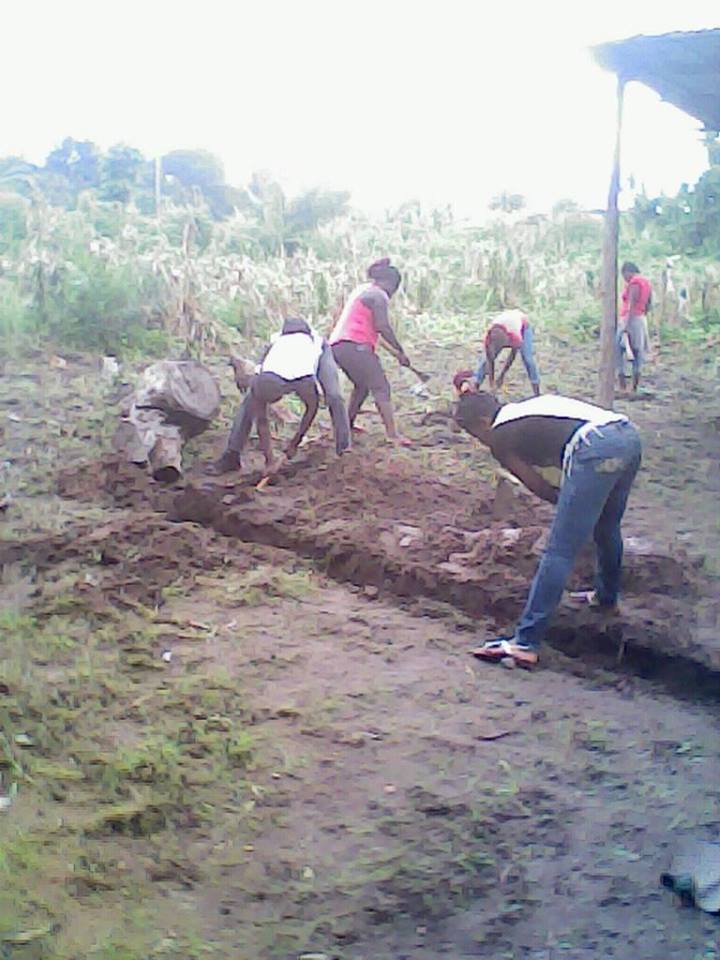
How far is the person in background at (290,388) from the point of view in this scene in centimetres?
580

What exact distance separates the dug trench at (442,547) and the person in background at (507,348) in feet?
3.34

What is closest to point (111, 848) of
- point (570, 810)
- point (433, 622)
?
point (570, 810)

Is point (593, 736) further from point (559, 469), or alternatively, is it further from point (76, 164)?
point (76, 164)

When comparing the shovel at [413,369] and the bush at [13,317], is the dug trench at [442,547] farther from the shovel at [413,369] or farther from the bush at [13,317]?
the bush at [13,317]

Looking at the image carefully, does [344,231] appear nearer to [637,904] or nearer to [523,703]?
[523,703]

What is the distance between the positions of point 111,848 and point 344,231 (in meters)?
6.37

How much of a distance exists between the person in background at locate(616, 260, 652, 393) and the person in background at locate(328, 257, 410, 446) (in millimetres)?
1669

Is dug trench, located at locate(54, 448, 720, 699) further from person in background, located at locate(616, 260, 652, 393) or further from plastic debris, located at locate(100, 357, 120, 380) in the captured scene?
person in background, located at locate(616, 260, 652, 393)

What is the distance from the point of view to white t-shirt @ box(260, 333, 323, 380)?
5.79 metres

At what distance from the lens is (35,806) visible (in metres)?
2.86

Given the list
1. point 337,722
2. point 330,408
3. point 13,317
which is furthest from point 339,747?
A: point 13,317

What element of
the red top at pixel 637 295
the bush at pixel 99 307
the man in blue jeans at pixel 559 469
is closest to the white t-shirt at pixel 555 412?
the man in blue jeans at pixel 559 469

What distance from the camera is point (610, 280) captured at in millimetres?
6312

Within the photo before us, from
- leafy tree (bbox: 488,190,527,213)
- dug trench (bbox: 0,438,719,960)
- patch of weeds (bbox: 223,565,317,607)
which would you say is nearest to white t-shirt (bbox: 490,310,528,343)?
leafy tree (bbox: 488,190,527,213)
